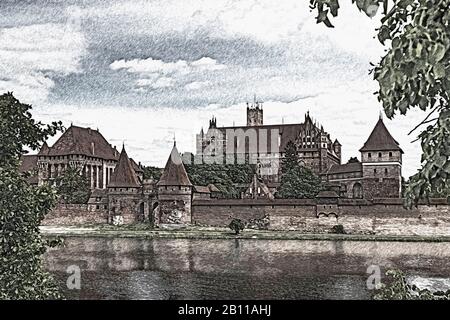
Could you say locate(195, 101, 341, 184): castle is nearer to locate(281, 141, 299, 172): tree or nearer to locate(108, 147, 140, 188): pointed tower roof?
locate(281, 141, 299, 172): tree

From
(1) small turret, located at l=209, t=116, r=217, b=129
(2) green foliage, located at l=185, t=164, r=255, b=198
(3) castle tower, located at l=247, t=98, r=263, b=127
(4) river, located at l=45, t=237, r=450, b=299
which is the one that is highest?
(3) castle tower, located at l=247, t=98, r=263, b=127

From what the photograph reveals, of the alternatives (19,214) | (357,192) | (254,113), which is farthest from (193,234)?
(357,192)

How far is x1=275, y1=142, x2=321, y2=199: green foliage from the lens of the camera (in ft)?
12.6

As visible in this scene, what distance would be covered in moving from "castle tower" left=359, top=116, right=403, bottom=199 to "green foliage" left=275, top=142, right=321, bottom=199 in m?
0.44

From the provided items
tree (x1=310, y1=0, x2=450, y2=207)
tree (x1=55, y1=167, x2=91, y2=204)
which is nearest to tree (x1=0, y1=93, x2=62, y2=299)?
tree (x1=55, y1=167, x2=91, y2=204)

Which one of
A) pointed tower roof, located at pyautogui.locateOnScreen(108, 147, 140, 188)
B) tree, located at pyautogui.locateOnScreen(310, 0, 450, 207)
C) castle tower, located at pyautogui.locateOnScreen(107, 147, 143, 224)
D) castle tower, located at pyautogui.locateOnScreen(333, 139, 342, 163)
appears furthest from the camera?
castle tower, located at pyautogui.locateOnScreen(107, 147, 143, 224)

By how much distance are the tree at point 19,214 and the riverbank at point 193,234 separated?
86cm

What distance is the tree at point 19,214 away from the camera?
2.13m

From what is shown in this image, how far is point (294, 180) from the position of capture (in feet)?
13.9

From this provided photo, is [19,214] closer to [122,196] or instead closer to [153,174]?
[122,196]

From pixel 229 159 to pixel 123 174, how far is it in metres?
0.92

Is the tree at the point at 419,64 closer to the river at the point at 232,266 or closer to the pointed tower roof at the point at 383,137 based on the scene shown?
the pointed tower roof at the point at 383,137
